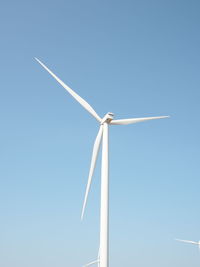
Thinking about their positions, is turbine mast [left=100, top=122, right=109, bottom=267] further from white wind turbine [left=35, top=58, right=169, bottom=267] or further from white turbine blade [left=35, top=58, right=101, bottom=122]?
white turbine blade [left=35, top=58, right=101, bottom=122]

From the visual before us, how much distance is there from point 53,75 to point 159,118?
427 inches

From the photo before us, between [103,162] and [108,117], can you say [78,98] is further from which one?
[103,162]

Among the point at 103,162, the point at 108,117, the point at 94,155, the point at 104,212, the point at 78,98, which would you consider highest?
the point at 78,98

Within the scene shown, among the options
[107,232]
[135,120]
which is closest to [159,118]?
[135,120]

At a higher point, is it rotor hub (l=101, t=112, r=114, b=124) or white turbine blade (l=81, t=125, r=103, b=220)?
rotor hub (l=101, t=112, r=114, b=124)

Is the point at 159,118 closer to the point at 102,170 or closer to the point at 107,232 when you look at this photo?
the point at 102,170

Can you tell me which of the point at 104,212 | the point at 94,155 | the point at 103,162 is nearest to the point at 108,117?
the point at 94,155

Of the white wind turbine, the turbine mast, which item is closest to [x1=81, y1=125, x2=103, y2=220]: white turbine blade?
the white wind turbine

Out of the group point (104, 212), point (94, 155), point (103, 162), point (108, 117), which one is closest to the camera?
point (104, 212)

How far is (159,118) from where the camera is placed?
30.3 m

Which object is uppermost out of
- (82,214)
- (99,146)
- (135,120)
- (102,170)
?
(135,120)

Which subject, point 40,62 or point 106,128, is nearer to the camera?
point 106,128

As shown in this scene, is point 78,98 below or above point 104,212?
above

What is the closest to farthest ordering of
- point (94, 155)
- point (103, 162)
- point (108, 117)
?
1. point (103, 162)
2. point (108, 117)
3. point (94, 155)
